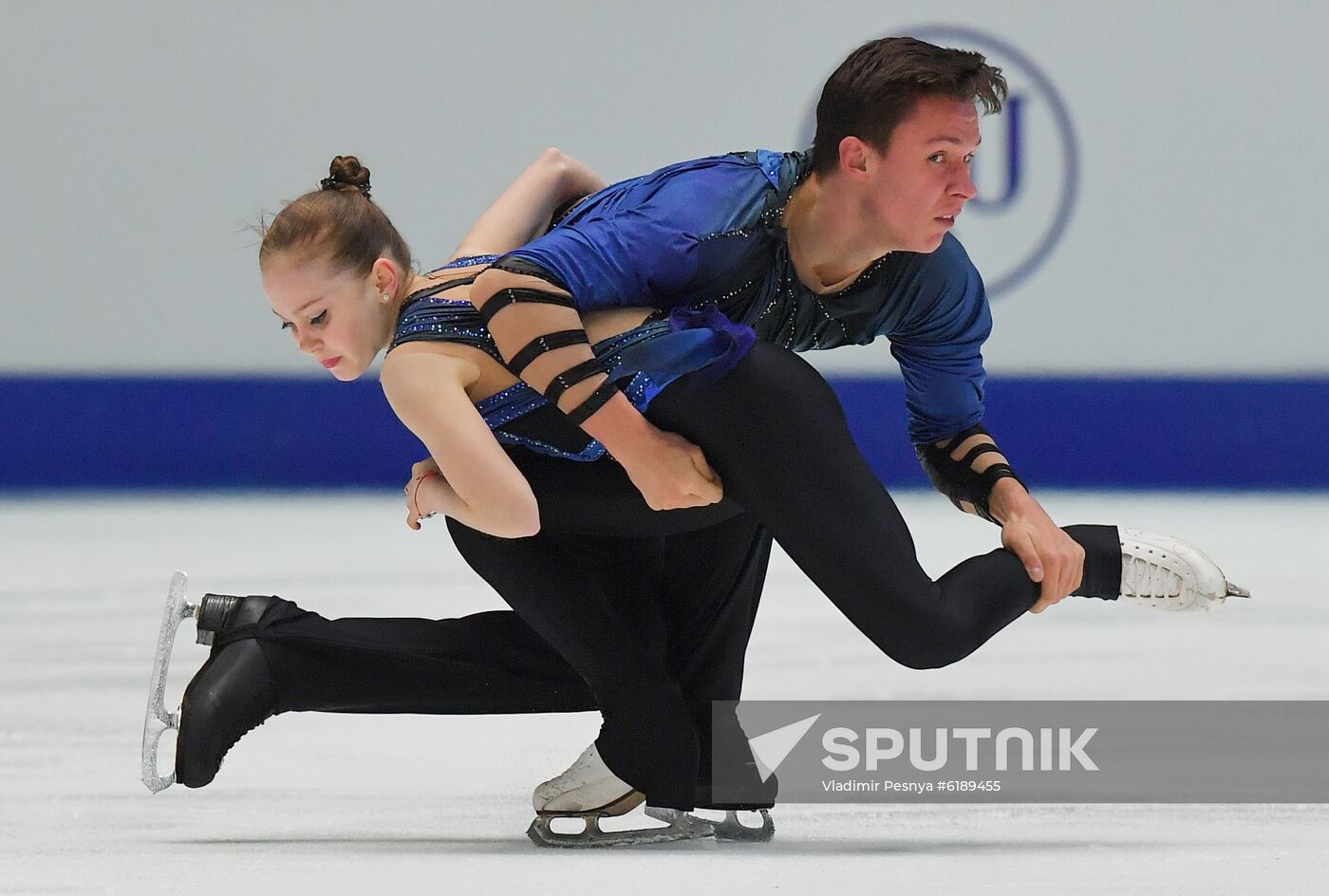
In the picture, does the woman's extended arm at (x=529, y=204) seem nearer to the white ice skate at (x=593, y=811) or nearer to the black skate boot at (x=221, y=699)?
the black skate boot at (x=221, y=699)

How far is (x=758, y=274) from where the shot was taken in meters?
1.90

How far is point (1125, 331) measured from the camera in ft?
20.0

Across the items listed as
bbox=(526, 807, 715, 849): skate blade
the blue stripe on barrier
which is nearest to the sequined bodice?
bbox=(526, 807, 715, 849): skate blade

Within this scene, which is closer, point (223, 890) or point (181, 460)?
point (223, 890)

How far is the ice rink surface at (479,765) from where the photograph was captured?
1.66m

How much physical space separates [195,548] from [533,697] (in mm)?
2645

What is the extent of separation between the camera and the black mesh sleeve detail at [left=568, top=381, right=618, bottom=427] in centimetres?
176

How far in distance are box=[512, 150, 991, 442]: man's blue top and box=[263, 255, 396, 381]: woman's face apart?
0.22 metres

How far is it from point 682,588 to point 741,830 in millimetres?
286

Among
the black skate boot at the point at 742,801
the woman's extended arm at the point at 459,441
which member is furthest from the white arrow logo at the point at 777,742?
the woman's extended arm at the point at 459,441

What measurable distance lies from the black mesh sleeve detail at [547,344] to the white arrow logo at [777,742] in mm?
571

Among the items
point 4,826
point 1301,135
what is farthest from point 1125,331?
point 4,826

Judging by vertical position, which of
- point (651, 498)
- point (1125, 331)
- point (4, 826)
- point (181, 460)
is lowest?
point (181, 460)

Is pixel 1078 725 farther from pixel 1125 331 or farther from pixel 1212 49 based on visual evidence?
pixel 1212 49
